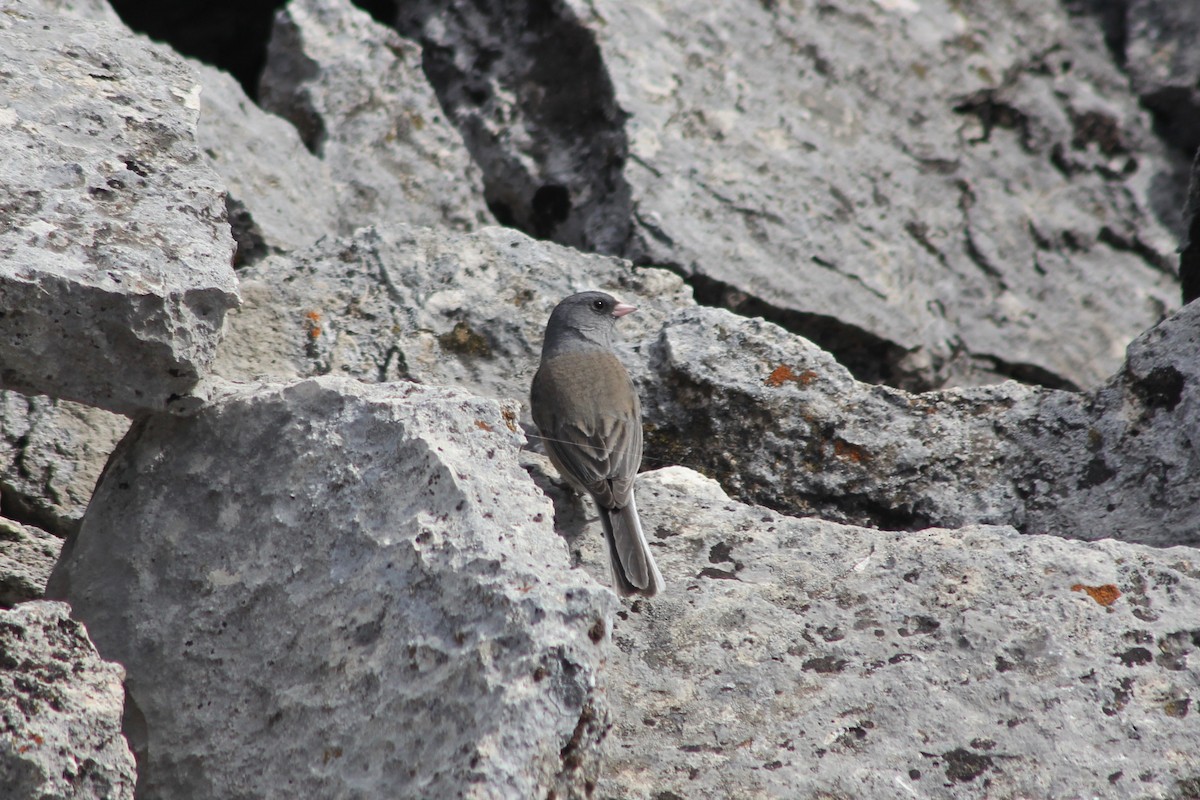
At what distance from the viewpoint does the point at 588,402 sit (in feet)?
18.8

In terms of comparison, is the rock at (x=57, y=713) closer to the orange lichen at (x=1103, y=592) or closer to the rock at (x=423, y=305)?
the rock at (x=423, y=305)

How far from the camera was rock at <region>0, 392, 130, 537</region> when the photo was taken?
478 cm

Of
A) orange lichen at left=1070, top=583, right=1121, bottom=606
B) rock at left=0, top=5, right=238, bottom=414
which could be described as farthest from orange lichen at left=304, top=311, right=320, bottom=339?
orange lichen at left=1070, top=583, right=1121, bottom=606

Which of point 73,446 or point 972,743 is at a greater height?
point 972,743

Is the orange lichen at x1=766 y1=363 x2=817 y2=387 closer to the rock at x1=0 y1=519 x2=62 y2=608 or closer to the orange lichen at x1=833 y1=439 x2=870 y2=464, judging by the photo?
the orange lichen at x1=833 y1=439 x2=870 y2=464

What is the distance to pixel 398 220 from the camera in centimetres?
727

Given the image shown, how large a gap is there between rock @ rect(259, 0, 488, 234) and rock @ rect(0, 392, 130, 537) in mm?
2480

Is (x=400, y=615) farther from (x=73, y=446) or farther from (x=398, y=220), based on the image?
(x=398, y=220)

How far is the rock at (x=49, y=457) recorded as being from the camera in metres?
4.78

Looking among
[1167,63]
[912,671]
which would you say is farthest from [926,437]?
[1167,63]

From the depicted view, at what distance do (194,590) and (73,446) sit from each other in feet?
5.04

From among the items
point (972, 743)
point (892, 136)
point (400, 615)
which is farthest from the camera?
point (892, 136)

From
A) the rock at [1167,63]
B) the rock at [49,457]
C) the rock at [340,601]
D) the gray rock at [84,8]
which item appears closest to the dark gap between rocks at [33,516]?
the rock at [49,457]

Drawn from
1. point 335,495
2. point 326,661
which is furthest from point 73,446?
point 326,661
